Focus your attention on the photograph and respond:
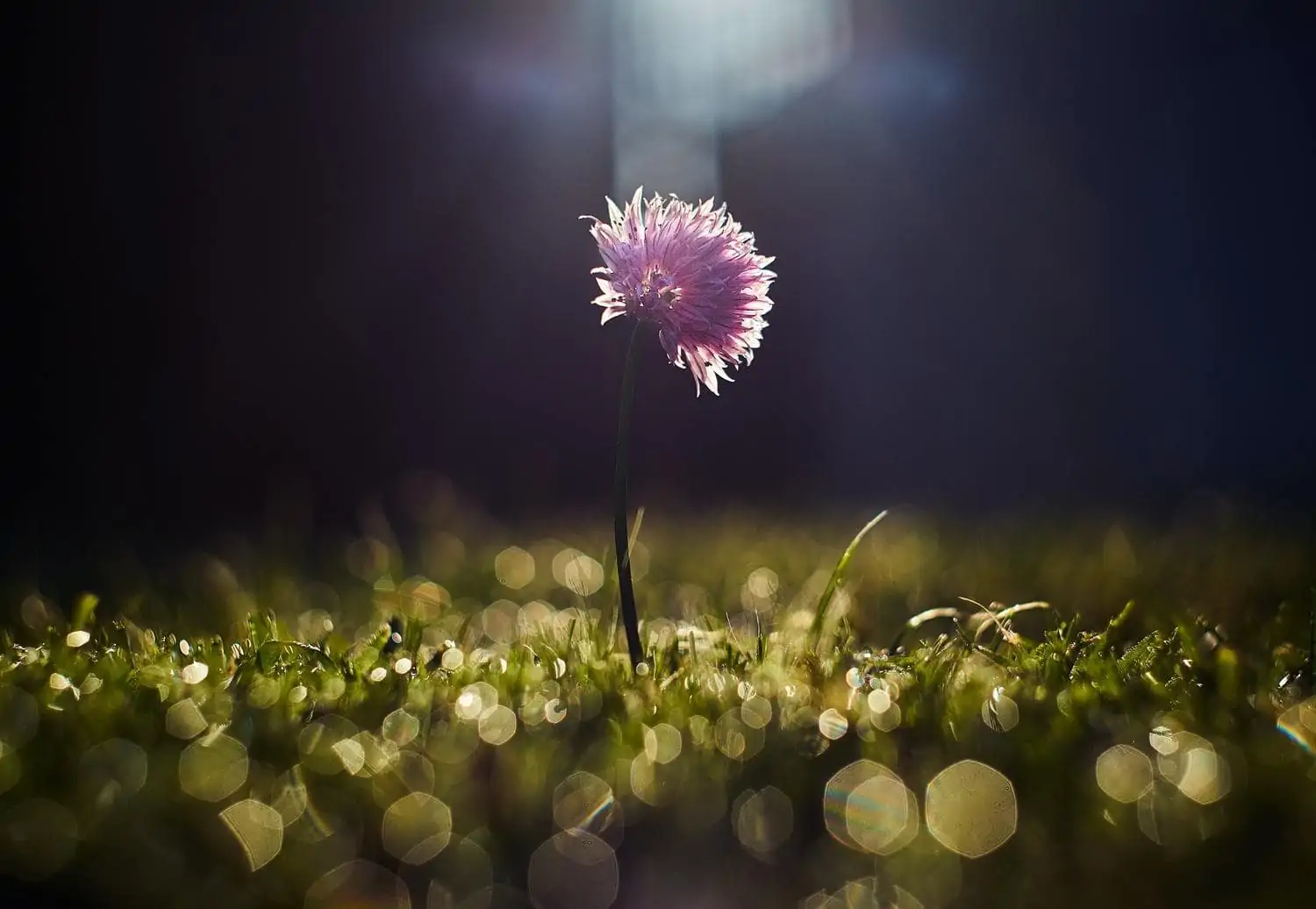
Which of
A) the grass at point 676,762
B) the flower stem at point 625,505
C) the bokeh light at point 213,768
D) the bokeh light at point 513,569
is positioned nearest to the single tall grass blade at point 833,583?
the grass at point 676,762

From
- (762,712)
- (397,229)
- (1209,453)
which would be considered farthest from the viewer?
(397,229)

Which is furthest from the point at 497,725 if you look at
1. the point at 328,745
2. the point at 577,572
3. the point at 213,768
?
the point at 577,572

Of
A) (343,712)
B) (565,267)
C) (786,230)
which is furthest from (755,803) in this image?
(786,230)

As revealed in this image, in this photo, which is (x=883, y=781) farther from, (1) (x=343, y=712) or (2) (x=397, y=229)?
(2) (x=397, y=229)

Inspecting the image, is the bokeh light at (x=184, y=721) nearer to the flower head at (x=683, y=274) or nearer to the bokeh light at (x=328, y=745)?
the bokeh light at (x=328, y=745)

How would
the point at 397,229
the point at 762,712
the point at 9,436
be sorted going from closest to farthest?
1. the point at 762,712
2. the point at 9,436
3. the point at 397,229

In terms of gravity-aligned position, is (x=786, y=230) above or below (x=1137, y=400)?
above
